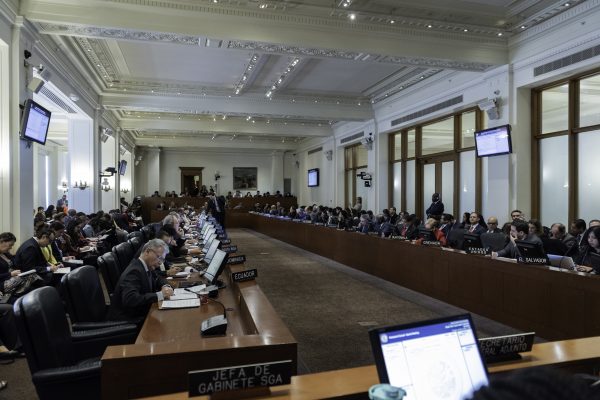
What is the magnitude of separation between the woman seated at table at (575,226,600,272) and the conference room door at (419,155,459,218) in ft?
18.3

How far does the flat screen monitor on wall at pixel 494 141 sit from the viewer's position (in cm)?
807

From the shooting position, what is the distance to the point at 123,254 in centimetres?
492

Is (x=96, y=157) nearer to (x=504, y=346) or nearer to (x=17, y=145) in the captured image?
(x=17, y=145)

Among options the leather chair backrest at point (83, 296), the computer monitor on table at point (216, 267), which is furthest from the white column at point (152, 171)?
the leather chair backrest at point (83, 296)

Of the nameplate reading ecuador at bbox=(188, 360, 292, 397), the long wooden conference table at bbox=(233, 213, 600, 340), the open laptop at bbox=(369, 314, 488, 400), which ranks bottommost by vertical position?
the long wooden conference table at bbox=(233, 213, 600, 340)

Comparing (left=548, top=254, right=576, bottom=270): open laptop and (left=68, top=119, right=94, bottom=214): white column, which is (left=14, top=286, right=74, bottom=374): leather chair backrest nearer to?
(left=548, top=254, right=576, bottom=270): open laptop

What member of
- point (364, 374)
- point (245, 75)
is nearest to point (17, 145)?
point (245, 75)

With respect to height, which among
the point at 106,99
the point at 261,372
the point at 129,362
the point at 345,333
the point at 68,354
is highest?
the point at 106,99

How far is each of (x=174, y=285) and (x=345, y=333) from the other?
73.5 inches

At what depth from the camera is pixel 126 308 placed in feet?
11.0

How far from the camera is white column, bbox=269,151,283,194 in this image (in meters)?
24.8

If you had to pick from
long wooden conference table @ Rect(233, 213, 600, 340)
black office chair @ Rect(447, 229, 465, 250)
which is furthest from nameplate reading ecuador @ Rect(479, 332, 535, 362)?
black office chair @ Rect(447, 229, 465, 250)

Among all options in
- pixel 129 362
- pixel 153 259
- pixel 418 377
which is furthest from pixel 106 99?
pixel 418 377

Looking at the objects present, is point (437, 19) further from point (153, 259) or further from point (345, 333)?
point (153, 259)
